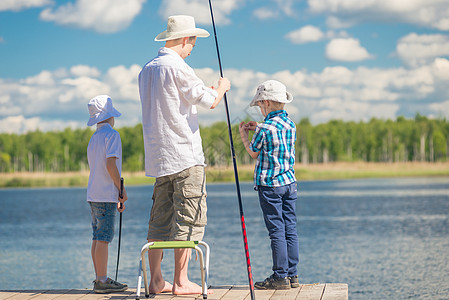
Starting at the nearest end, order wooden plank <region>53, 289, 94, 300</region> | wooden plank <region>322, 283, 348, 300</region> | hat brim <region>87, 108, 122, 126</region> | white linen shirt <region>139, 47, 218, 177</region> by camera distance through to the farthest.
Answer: white linen shirt <region>139, 47, 218, 177</region>, wooden plank <region>322, 283, 348, 300</region>, wooden plank <region>53, 289, 94, 300</region>, hat brim <region>87, 108, 122, 126</region>

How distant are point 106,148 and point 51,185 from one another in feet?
230

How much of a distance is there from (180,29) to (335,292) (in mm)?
2028

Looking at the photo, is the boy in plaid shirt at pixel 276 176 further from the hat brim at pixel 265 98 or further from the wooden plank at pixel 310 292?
the wooden plank at pixel 310 292

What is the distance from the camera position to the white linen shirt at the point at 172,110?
3973mm

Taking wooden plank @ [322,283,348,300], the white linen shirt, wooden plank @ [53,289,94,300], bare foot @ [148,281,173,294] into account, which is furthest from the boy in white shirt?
wooden plank @ [322,283,348,300]

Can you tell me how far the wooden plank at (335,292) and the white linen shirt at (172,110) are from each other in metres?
1.21

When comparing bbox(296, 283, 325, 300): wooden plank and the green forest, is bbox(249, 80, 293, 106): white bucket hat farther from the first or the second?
the green forest

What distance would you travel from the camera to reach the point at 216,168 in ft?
16.1

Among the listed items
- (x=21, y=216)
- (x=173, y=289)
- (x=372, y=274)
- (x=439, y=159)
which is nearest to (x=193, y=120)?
(x=173, y=289)

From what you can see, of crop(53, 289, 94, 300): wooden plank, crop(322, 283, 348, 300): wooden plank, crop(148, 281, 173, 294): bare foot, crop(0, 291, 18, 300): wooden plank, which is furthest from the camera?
crop(0, 291, 18, 300): wooden plank

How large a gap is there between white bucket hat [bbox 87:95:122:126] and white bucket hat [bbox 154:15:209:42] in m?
0.78

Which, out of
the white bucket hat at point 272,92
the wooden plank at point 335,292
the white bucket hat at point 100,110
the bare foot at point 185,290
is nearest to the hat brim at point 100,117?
the white bucket hat at point 100,110

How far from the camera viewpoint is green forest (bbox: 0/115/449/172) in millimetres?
86438

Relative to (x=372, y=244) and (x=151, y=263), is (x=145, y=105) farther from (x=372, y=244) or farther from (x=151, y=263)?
(x=372, y=244)
